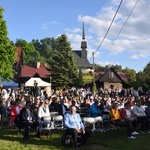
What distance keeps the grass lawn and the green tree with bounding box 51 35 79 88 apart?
1603 inches

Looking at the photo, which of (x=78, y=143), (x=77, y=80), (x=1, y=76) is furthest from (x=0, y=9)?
(x=78, y=143)

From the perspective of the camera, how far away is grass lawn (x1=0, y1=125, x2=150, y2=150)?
33.1 ft

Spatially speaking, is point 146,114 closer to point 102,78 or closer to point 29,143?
point 29,143

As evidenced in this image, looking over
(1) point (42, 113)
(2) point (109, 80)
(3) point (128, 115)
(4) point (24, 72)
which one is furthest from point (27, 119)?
(4) point (24, 72)

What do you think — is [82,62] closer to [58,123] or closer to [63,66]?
[63,66]

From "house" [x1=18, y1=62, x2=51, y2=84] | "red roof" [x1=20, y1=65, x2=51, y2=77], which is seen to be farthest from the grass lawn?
"red roof" [x1=20, y1=65, x2=51, y2=77]

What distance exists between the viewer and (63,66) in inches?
2159

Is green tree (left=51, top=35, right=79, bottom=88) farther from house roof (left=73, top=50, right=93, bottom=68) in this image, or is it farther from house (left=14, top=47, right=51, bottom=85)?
house roof (left=73, top=50, right=93, bottom=68)

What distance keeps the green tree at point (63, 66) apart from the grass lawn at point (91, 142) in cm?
4071

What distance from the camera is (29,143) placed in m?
10.7

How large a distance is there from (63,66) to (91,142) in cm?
4423

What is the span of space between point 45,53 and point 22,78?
292 ft

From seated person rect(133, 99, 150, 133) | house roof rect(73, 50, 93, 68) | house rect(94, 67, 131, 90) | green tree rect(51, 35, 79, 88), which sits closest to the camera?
seated person rect(133, 99, 150, 133)

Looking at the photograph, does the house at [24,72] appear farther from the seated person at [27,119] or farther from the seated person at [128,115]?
the seated person at [27,119]
